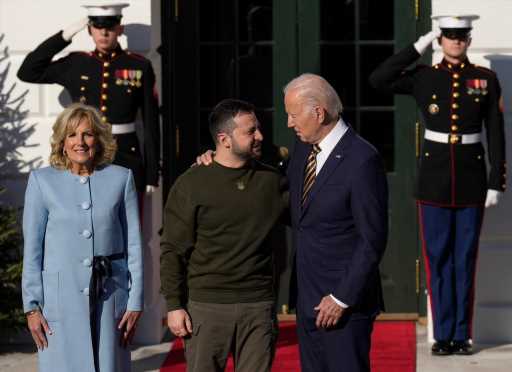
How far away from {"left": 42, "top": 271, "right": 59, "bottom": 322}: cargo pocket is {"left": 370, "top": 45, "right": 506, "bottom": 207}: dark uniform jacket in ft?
10.7

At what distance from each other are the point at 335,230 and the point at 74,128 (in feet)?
Answer: 3.64

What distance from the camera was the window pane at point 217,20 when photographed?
29.8ft

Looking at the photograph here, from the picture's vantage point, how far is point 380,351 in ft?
27.2

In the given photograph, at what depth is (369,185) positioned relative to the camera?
515 cm

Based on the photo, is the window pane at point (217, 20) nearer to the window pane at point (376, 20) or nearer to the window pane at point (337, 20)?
the window pane at point (337, 20)

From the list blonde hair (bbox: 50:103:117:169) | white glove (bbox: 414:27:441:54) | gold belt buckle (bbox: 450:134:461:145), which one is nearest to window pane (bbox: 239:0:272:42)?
white glove (bbox: 414:27:441:54)

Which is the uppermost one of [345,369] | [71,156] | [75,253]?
[71,156]

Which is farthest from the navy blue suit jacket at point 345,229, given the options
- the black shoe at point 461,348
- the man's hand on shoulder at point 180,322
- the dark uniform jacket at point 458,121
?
the black shoe at point 461,348

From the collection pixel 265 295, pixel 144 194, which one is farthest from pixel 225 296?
pixel 144 194

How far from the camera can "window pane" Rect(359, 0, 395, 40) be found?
895 centimetres

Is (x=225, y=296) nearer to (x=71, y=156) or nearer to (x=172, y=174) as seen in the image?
(x=71, y=156)

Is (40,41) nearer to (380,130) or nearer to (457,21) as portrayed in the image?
(380,130)

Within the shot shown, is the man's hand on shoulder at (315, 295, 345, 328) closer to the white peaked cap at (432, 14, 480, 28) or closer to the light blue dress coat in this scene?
the light blue dress coat

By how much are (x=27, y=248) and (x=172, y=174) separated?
→ 364 centimetres
